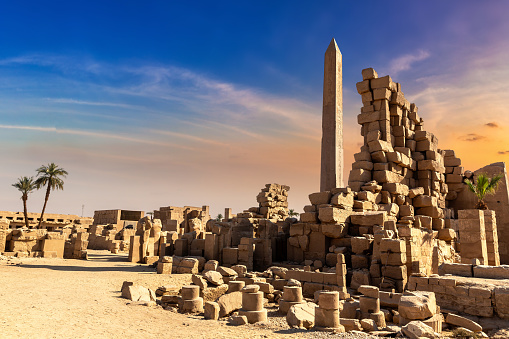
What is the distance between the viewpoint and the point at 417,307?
272 inches

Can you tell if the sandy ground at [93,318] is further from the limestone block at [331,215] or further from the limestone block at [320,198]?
the limestone block at [320,198]

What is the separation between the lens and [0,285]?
8664 mm

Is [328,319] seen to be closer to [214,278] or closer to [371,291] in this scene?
[371,291]

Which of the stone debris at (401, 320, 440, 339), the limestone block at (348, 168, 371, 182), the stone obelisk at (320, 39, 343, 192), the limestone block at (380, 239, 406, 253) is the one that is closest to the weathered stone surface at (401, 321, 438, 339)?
the stone debris at (401, 320, 440, 339)

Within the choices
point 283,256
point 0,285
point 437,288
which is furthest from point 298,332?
point 283,256

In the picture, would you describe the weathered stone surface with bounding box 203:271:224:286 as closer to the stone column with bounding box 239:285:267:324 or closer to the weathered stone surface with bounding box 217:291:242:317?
the weathered stone surface with bounding box 217:291:242:317

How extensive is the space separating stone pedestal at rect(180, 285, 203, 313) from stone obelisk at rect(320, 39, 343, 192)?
8.55 meters

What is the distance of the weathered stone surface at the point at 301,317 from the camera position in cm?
679

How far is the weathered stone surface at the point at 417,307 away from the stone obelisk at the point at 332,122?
27.1 feet

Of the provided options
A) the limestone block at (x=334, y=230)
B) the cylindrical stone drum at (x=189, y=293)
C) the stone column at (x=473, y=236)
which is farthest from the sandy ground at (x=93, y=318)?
the stone column at (x=473, y=236)

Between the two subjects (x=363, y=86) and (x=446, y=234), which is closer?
(x=446, y=234)

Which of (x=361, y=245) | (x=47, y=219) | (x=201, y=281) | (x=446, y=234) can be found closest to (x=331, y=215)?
(x=361, y=245)

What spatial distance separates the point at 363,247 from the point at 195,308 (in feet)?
18.8

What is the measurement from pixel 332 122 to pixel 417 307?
9799 millimetres
